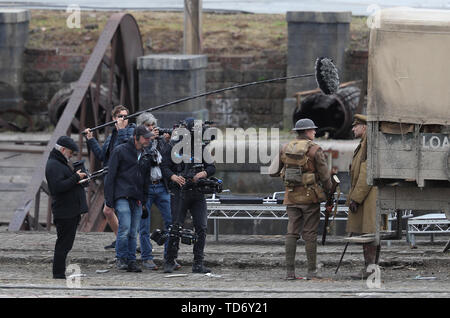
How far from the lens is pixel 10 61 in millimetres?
23859

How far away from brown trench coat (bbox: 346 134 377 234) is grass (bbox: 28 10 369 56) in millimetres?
11131

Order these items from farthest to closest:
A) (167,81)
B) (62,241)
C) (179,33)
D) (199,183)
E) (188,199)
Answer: (179,33)
(167,81)
(188,199)
(199,183)
(62,241)

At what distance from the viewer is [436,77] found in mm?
11430

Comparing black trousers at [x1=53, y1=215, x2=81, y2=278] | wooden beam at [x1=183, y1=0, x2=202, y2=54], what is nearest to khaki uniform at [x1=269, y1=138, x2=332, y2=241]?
black trousers at [x1=53, y1=215, x2=81, y2=278]

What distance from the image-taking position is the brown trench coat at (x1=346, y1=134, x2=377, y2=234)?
12.2 m

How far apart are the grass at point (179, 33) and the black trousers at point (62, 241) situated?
1169 cm

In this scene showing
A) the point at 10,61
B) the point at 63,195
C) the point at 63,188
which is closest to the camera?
the point at 63,188

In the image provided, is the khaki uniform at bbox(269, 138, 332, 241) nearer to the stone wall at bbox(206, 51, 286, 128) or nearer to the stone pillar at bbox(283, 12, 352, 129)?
the stone pillar at bbox(283, 12, 352, 129)

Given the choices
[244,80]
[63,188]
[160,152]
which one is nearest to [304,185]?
[160,152]

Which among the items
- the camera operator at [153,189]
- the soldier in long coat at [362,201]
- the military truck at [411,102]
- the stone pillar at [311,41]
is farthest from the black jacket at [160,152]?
the stone pillar at [311,41]

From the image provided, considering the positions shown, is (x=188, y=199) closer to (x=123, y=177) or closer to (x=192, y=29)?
(x=123, y=177)

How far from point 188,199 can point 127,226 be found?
2.50 feet

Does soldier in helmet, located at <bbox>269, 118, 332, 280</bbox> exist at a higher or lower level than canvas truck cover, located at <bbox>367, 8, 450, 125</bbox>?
lower

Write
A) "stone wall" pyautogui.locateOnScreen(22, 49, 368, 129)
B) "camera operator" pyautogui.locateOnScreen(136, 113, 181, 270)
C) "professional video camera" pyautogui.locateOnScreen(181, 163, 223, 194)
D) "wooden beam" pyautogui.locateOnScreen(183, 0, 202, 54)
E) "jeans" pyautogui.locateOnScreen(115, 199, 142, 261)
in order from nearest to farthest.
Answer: "professional video camera" pyautogui.locateOnScreen(181, 163, 223, 194) → "jeans" pyautogui.locateOnScreen(115, 199, 142, 261) → "camera operator" pyautogui.locateOnScreen(136, 113, 181, 270) → "wooden beam" pyautogui.locateOnScreen(183, 0, 202, 54) → "stone wall" pyautogui.locateOnScreen(22, 49, 368, 129)
